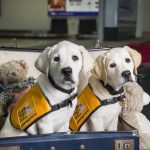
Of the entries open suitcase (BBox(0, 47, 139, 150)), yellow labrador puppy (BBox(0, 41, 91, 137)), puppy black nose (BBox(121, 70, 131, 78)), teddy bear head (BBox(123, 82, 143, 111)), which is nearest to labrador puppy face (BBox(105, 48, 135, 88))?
puppy black nose (BBox(121, 70, 131, 78))

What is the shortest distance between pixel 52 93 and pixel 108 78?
0.23 m

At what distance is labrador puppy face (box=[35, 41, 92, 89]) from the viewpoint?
4.77 ft

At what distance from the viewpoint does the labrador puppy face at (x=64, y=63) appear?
1.45m

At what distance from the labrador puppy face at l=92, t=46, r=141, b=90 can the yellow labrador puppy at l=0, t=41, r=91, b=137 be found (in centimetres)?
9

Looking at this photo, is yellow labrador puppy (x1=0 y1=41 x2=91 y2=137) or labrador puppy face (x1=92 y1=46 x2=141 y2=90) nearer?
yellow labrador puppy (x1=0 y1=41 x2=91 y2=137)

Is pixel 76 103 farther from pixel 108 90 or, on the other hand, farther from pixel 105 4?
pixel 105 4

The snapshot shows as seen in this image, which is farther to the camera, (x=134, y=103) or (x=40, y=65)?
(x=134, y=103)

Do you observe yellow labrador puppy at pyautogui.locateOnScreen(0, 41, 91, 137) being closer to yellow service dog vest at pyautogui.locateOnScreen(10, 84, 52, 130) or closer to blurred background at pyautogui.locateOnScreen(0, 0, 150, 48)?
yellow service dog vest at pyautogui.locateOnScreen(10, 84, 52, 130)

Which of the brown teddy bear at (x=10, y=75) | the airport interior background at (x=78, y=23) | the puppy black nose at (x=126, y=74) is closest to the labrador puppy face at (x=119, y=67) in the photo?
the puppy black nose at (x=126, y=74)

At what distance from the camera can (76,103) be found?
1618mm

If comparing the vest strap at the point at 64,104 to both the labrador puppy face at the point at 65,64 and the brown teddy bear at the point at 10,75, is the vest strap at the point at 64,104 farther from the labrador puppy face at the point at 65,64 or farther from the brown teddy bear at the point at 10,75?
the brown teddy bear at the point at 10,75

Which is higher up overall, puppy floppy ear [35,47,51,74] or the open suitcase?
puppy floppy ear [35,47,51,74]

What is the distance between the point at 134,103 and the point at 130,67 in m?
0.42

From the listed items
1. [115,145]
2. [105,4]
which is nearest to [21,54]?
[115,145]
